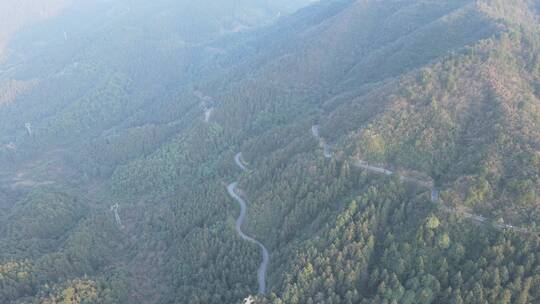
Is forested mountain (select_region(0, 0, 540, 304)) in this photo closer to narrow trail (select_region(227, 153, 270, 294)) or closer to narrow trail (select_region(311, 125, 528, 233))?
narrow trail (select_region(311, 125, 528, 233))

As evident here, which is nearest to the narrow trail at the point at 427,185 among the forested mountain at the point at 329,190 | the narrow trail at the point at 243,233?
the forested mountain at the point at 329,190

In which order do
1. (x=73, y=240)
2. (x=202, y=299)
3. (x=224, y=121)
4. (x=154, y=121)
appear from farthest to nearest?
(x=154, y=121) < (x=224, y=121) < (x=73, y=240) < (x=202, y=299)

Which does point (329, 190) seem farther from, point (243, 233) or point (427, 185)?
point (243, 233)

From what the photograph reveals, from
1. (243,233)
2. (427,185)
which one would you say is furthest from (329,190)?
(243,233)

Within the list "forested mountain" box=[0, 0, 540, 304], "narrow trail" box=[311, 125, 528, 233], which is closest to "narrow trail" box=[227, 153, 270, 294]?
"forested mountain" box=[0, 0, 540, 304]

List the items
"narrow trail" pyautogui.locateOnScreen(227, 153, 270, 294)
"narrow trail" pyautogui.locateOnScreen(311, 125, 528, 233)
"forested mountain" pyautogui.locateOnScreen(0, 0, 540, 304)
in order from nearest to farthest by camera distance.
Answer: "narrow trail" pyautogui.locateOnScreen(311, 125, 528, 233) < "forested mountain" pyautogui.locateOnScreen(0, 0, 540, 304) < "narrow trail" pyautogui.locateOnScreen(227, 153, 270, 294)

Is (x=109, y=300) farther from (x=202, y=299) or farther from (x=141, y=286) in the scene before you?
(x=202, y=299)

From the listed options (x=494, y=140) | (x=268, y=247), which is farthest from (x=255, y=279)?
(x=494, y=140)

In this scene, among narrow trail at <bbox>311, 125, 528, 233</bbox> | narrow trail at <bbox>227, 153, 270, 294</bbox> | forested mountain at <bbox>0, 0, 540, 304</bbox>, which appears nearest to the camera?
narrow trail at <bbox>311, 125, 528, 233</bbox>
